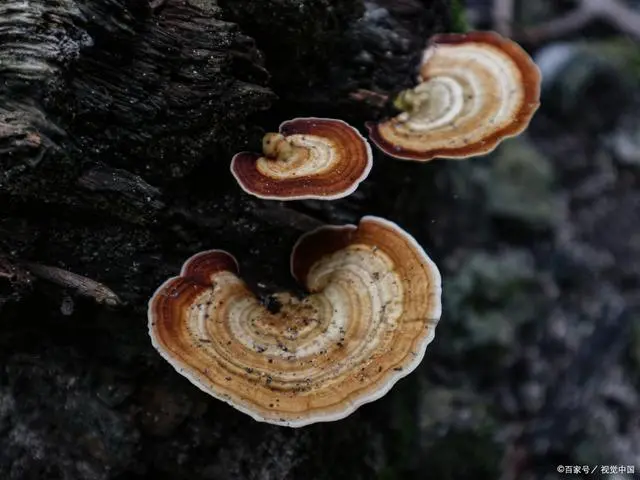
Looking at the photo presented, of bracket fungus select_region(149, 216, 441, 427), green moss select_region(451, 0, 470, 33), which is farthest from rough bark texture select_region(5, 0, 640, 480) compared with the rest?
bracket fungus select_region(149, 216, 441, 427)

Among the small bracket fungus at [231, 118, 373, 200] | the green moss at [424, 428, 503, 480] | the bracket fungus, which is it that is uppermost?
the small bracket fungus at [231, 118, 373, 200]

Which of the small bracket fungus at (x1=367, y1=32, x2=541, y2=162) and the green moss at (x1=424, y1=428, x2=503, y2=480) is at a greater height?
the small bracket fungus at (x1=367, y1=32, x2=541, y2=162)

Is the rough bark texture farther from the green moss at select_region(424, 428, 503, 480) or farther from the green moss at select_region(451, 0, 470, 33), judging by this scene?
the green moss at select_region(451, 0, 470, 33)

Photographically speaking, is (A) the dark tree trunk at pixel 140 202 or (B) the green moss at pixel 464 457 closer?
(A) the dark tree trunk at pixel 140 202

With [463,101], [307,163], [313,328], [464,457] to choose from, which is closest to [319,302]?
[313,328]

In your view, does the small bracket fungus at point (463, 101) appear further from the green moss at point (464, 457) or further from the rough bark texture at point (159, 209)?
the green moss at point (464, 457)

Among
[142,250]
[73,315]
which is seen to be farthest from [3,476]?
[142,250]

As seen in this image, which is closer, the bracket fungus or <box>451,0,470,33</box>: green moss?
the bracket fungus

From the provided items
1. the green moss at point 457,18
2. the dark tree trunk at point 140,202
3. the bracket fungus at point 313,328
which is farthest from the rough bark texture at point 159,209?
the bracket fungus at point 313,328
